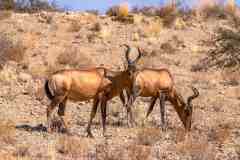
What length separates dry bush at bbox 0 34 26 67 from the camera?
3036cm

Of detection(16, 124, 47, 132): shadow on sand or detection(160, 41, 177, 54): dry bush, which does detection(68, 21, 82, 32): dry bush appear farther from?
detection(16, 124, 47, 132): shadow on sand

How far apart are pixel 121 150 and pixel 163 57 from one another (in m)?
21.2

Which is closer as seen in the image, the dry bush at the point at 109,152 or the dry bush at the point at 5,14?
the dry bush at the point at 109,152

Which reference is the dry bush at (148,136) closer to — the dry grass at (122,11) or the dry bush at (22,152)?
the dry bush at (22,152)

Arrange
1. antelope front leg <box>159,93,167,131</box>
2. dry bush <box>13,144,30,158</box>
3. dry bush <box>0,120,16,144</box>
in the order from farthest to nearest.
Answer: antelope front leg <box>159,93,167,131</box> → dry bush <box>0,120,16,144</box> → dry bush <box>13,144,30,158</box>

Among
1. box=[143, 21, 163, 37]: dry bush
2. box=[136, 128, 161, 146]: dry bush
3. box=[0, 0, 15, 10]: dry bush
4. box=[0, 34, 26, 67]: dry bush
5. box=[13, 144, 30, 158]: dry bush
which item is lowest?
box=[136, 128, 161, 146]: dry bush

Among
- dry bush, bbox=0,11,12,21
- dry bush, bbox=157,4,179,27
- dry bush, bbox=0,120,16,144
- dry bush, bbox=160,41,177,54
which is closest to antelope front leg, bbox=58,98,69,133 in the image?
dry bush, bbox=0,120,16,144

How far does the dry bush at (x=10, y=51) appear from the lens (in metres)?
30.4

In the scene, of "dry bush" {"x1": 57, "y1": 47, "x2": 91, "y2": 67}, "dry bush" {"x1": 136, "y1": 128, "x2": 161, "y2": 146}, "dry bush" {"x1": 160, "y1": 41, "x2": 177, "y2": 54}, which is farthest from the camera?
"dry bush" {"x1": 160, "y1": 41, "x2": 177, "y2": 54}

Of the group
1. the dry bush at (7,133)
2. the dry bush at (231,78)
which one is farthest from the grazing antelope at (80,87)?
the dry bush at (231,78)

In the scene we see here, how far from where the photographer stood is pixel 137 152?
45.8 ft

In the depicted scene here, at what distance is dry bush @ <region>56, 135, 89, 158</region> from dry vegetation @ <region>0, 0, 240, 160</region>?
0.02 metres

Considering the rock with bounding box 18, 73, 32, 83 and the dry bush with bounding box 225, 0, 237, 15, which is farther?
the dry bush with bounding box 225, 0, 237, 15

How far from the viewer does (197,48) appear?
37281mm
